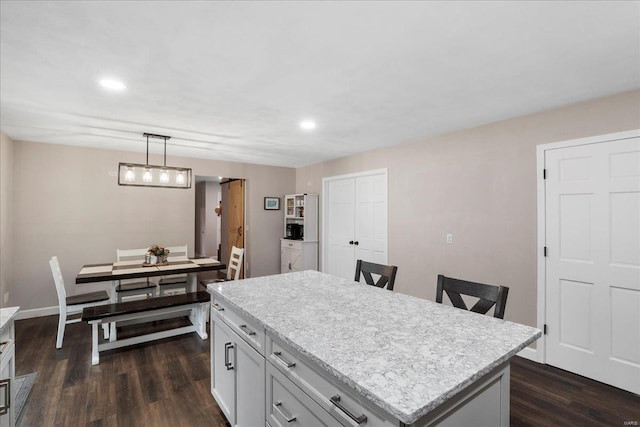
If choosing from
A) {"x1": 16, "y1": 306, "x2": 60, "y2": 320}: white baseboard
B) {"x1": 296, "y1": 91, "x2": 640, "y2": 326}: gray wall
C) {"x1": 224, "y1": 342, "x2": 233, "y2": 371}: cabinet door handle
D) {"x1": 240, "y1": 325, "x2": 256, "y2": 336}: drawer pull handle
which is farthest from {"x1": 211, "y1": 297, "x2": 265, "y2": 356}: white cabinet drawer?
{"x1": 16, "y1": 306, "x2": 60, "y2": 320}: white baseboard

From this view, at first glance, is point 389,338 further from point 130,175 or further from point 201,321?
point 130,175

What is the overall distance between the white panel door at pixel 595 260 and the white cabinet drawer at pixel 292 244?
149 inches

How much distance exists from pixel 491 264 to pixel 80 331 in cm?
483

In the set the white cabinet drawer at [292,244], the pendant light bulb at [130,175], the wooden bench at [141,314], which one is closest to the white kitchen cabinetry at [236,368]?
the wooden bench at [141,314]

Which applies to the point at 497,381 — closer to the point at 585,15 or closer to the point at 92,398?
the point at 585,15

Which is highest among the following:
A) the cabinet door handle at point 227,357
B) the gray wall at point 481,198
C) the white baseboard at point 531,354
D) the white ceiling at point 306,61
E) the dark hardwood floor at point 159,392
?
the white ceiling at point 306,61

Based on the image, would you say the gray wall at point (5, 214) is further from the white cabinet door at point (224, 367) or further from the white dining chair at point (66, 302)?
the white cabinet door at point (224, 367)

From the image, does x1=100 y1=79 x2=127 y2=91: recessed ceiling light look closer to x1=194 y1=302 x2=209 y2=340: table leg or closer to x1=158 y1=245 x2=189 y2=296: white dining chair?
x1=194 y1=302 x2=209 y2=340: table leg

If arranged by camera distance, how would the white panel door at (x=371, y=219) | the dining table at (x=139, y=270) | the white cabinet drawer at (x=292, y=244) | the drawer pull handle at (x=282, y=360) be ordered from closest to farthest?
the drawer pull handle at (x=282, y=360) < the dining table at (x=139, y=270) < the white panel door at (x=371, y=219) < the white cabinet drawer at (x=292, y=244)

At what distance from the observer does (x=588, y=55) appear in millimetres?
1908

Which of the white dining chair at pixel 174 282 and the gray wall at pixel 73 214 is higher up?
the gray wall at pixel 73 214

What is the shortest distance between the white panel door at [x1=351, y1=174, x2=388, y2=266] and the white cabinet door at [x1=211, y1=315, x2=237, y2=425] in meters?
2.88

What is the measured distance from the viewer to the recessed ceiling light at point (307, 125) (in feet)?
10.8

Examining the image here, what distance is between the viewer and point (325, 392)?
3.58 feet
